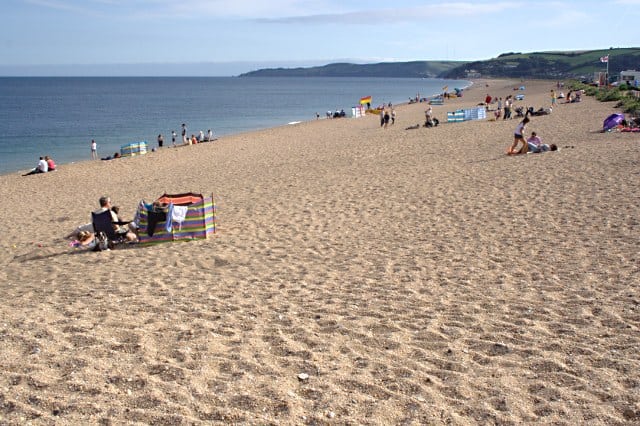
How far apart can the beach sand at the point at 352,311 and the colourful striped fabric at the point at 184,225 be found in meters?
0.28

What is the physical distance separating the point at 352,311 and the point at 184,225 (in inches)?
190

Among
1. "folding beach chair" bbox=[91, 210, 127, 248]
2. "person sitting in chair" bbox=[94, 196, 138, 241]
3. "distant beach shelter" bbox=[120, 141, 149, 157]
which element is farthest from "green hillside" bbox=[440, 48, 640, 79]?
"folding beach chair" bbox=[91, 210, 127, 248]

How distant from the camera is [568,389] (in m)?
4.12

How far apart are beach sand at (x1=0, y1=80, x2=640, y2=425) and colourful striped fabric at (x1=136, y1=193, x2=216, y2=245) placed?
11.2 inches

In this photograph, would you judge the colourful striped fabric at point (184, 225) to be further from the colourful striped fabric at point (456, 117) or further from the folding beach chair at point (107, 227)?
the colourful striped fabric at point (456, 117)

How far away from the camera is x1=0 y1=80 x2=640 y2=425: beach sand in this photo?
3957 mm

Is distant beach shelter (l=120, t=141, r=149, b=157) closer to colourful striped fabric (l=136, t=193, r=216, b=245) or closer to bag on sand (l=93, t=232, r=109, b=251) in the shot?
colourful striped fabric (l=136, t=193, r=216, b=245)

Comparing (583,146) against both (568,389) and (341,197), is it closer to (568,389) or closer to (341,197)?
(341,197)

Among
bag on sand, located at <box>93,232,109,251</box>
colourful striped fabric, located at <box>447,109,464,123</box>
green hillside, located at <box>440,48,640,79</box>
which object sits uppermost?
green hillside, located at <box>440,48,640,79</box>

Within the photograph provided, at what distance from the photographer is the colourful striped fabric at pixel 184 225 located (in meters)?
9.61

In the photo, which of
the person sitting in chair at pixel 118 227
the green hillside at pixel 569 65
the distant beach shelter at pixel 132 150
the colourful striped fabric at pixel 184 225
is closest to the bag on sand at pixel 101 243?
the person sitting in chair at pixel 118 227

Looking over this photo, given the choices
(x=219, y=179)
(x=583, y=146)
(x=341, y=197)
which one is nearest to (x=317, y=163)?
(x=219, y=179)

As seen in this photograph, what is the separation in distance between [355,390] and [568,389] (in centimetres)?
159

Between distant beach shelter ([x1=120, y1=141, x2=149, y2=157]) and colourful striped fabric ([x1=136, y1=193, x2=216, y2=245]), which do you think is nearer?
colourful striped fabric ([x1=136, y1=193, x2=216, y2=245])
